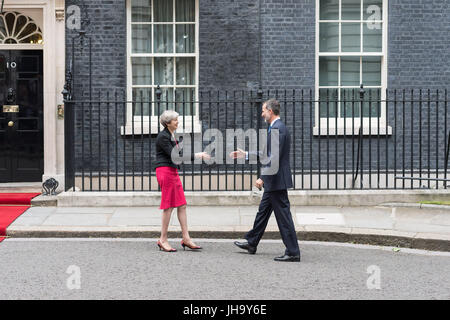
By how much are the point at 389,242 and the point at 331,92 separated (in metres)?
4.73

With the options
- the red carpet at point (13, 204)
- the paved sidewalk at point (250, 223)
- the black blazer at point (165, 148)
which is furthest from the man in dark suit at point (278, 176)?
the red carpet at point (13, 204)

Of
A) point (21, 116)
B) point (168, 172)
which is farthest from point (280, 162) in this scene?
point (21, 116)

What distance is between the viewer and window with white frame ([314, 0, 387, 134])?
13523 mm

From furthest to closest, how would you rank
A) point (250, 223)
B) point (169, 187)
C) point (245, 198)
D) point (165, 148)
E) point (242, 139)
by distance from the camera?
point (242, 139) < point (245, 198) < point (250, 223) < point (169, 187) < point (165, 148)

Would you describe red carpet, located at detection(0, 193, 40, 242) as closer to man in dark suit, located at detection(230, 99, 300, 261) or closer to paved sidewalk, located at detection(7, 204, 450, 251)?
paved sidewalk, located at detection(7, 204, 450, 251)

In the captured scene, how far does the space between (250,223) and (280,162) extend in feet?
6.94

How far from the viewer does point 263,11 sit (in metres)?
13.2

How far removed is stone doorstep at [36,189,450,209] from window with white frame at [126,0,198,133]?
221 centimetres

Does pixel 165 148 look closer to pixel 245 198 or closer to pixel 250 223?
pixel 250 223

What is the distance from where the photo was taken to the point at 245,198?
11.7 metres

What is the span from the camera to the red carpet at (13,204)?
1095 cm

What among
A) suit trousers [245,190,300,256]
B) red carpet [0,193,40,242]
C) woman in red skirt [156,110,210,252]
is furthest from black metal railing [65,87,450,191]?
suit trousers [245,190,300,256]

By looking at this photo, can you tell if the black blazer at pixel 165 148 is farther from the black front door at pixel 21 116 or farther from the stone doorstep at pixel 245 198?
the black front door at pixel 21 116

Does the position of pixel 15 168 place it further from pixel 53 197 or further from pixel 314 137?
pixel 314 137
